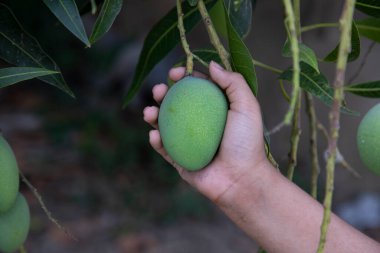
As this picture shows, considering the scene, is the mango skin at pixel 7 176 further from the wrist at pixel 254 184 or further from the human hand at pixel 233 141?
the wrist at pixel 254 184

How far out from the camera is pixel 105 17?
2.92 ft

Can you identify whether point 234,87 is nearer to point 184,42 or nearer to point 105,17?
point 184,42

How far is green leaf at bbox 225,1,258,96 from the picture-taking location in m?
0.88

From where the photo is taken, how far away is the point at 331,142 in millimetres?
566

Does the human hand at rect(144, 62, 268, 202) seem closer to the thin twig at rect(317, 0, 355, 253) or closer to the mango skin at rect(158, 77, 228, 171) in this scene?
the mango skin at rect(158, 77, 228, 171)

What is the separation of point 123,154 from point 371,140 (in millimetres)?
2257

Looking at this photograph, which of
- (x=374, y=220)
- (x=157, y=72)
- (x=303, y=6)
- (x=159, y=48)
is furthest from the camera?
(x=157, y=72)

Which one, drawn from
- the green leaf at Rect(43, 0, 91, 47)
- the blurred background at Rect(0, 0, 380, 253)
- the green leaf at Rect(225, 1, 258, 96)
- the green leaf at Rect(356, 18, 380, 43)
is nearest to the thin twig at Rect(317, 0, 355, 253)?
the green leaf at Rect(225, 1, 258, 96)

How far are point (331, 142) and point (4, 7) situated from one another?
0.61m

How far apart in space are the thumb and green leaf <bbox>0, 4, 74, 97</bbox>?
242mm

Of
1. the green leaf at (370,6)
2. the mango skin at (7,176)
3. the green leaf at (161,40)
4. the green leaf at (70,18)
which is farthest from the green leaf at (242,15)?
the mango skin at (7,176)

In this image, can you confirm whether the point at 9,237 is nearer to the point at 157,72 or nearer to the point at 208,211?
the point at 208,211

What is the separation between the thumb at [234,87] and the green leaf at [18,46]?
0.24m

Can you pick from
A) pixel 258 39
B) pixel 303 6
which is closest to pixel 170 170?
pixel 258 39
